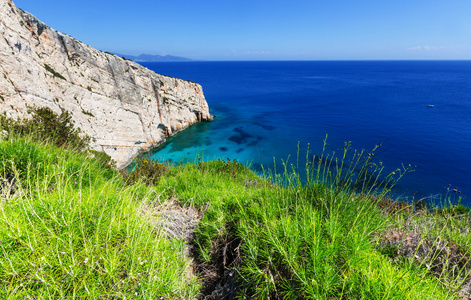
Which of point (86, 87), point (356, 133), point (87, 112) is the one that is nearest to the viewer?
point (87, 112)

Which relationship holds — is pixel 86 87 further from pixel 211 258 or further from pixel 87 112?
pixel 211 258

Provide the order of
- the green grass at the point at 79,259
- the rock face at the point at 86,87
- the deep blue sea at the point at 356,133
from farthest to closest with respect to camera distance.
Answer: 1. the deep blue sea at the point at 356,133
2. the rock face at the point at 86,87
3. the green grass at the point at 79,259

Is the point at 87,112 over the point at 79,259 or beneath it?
beneath

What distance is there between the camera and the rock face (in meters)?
19.8

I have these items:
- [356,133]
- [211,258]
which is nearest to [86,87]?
[211,258]

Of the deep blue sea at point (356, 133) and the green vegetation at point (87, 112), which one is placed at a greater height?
the green vegetation at point (87, 112)

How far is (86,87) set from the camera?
27984 mm

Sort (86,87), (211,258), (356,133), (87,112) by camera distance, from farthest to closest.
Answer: (356,133) → (86,87) → (87,112) → (211,258)

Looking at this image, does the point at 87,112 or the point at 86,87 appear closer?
the point at 87,112

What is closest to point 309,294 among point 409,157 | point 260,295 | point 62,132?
point 260,295

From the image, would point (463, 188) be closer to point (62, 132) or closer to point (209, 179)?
point (209, 179)

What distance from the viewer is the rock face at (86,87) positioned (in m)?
19.8

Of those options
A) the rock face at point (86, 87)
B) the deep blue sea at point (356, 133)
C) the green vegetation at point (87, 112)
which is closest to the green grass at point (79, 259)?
the deep blue sea at point (356, 133)

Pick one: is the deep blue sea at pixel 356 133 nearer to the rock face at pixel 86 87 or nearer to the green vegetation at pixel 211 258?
the rock face at pixel 86 87
